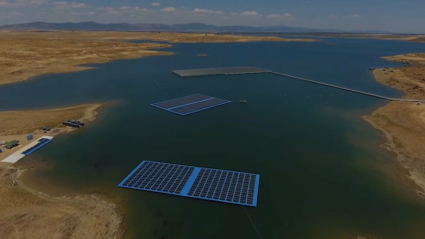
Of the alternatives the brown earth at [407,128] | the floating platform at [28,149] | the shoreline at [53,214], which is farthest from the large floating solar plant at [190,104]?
the brown earth at [407,128]

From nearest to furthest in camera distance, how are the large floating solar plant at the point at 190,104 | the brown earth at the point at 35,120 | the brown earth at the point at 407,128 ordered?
1. the brown earth at the point at 407,128
2. the brown earth at the point at 35,120
3. the large floating solar plant at the point at 190,104

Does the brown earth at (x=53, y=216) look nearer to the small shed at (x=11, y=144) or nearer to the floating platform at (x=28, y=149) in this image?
the floating platform at (x=28, y=149)

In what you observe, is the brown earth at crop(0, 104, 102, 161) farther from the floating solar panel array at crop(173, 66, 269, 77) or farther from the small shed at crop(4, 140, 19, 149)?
the floating solar panel array at crop(173, 66, 269, 77)

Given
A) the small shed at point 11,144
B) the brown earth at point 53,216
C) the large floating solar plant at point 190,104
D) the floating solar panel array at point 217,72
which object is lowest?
the brown earth at point 53,216

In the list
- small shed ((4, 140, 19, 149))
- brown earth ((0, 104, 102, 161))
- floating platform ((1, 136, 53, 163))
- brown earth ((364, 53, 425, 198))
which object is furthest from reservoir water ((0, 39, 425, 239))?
small shed ((4, 140, 19, 149))

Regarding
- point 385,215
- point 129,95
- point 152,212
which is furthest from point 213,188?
point 129,95

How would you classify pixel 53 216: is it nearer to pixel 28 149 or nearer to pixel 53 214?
pixel 53 214

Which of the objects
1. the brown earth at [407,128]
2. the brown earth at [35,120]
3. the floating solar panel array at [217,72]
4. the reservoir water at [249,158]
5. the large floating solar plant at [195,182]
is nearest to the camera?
the reservoir water at [249,158]
